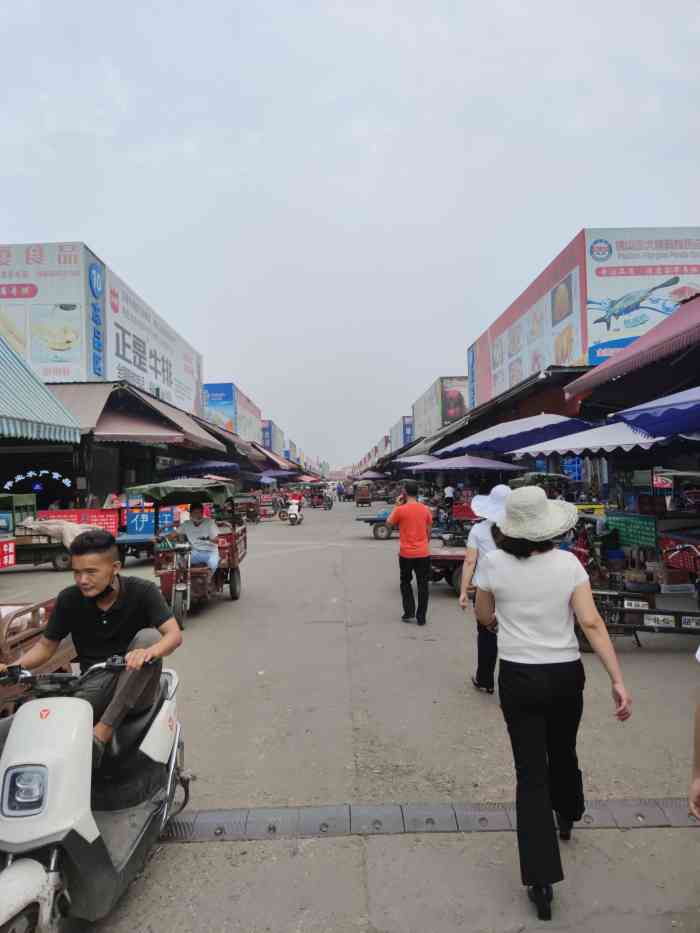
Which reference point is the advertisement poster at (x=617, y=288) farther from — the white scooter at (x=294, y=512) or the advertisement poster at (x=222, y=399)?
the advertisement poster at (x=222, y=399)

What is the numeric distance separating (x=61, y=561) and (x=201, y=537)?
6.83 meters

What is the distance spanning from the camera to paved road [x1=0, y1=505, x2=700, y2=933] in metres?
2.54

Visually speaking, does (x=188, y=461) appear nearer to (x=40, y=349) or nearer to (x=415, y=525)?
(x=40, y=349)

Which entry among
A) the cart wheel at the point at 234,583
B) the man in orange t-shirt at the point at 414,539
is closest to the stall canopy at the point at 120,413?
the cart wheel at the point at 234,583

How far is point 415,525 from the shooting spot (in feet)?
24.9

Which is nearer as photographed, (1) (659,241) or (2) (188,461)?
(1) (659,241)

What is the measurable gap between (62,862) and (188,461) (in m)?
31.4

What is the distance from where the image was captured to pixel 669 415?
19.5 ft

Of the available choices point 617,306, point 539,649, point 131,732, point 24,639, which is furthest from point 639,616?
point 617,306

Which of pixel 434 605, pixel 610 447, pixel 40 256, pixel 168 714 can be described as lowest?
pixel 434 605

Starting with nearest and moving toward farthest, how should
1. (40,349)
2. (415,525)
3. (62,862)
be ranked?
(62,862) → (415,525) → (40,349)

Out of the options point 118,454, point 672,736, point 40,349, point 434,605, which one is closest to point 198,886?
point 672,736

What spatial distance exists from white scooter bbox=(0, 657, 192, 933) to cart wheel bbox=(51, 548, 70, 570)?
1249 centimetres

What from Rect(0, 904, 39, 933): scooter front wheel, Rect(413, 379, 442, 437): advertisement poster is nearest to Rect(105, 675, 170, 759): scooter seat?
Rect(0, 904, 39, 933): scooter front wheel
